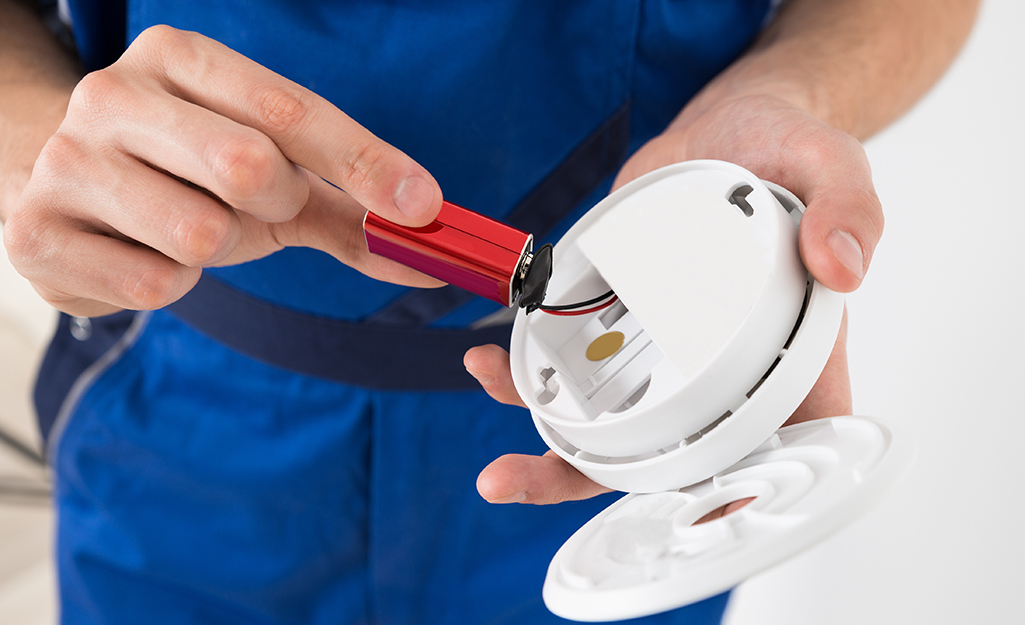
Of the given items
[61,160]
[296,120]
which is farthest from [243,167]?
[61,160]

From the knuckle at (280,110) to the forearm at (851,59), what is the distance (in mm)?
473

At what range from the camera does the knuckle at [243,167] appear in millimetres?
522

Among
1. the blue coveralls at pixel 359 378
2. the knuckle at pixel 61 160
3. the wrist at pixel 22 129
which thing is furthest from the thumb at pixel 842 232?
the wrist at pixel 22 129

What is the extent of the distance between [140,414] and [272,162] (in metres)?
0.60

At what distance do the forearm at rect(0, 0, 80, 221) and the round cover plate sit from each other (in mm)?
610

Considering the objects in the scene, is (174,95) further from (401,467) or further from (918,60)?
(918,60)

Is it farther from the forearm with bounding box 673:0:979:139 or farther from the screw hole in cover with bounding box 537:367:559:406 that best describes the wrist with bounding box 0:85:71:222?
the forearm with bounding box 673:0:979:139

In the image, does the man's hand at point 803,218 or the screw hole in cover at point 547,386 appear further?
the screw hole in cover at point 547,386

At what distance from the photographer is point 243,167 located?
1.71 ft

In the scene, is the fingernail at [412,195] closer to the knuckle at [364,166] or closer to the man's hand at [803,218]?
the knuckle at [364,166]

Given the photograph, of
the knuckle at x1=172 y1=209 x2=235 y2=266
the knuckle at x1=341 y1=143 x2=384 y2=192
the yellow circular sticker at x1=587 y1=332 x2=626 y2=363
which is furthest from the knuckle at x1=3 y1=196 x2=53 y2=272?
the yellow circular sticker at x1=587 y1=332 x2=626 y2=363

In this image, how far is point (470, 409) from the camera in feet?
3.13

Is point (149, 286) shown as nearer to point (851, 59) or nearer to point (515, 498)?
point (515, 498)

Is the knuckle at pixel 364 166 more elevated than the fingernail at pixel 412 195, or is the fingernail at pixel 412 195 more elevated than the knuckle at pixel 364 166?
the knuckle at pixel 364 166
